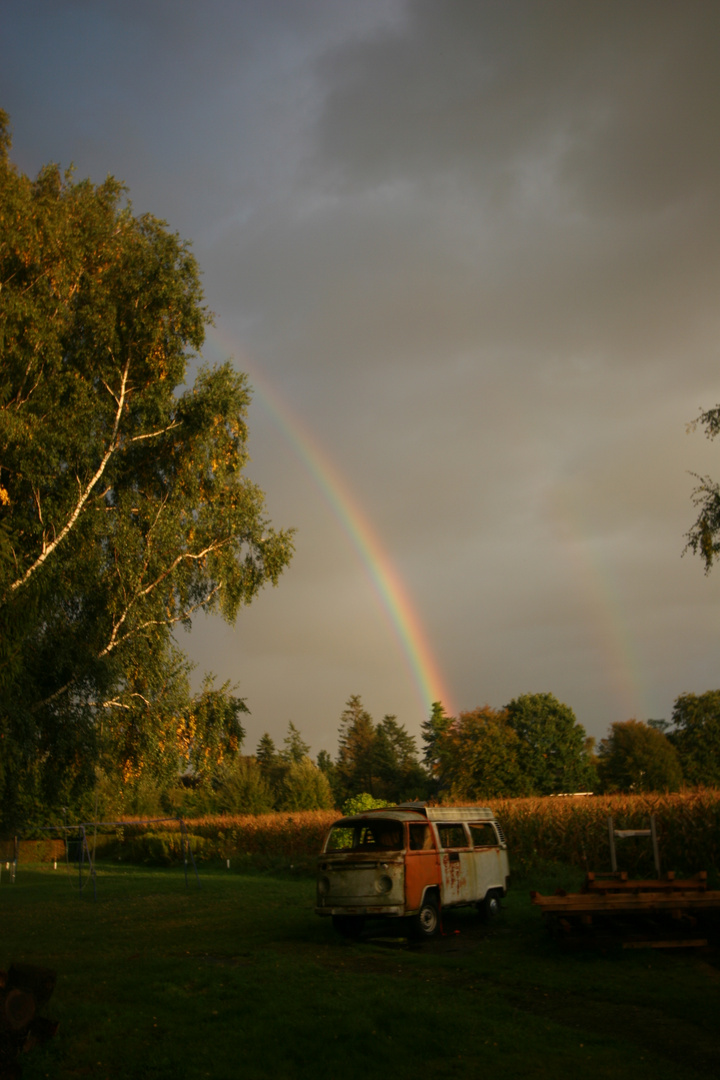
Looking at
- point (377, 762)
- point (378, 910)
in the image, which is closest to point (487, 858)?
point (378, 910)

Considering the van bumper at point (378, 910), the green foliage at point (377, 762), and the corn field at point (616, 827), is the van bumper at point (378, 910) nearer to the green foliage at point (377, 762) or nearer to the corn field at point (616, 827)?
the corn field at point (616, 827)

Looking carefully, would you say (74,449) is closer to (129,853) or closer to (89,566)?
(89,566)

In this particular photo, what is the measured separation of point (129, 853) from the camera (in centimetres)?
4622

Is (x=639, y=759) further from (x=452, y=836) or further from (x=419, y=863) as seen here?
(x=419, y=863)

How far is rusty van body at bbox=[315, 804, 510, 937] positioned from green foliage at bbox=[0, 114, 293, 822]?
531cm

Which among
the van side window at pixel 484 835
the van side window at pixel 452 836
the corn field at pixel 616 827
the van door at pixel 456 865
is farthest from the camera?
the corn field at pixel 616 827

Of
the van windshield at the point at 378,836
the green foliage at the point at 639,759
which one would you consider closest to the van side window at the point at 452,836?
the van windshield at the point at 378,836

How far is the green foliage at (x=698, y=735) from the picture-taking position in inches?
2613

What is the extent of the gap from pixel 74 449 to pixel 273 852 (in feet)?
84.4

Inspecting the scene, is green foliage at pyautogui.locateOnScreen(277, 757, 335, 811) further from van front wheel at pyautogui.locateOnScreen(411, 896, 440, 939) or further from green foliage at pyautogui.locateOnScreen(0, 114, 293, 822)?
van front wheel at pyautogui.locateOnScreen(411, 896, 440, 939)

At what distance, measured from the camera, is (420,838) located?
1424cm

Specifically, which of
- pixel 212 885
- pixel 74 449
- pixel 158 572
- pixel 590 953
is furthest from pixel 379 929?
pixel 212 885

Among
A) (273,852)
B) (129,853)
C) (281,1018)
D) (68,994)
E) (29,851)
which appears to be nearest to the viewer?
(281,1018)

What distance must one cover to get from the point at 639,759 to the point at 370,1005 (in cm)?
6263
